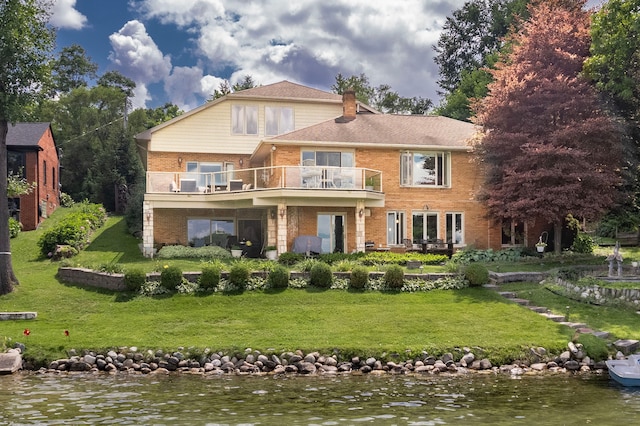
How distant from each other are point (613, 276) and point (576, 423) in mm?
12132

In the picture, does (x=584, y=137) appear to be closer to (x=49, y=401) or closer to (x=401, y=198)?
(x=401, y=198)

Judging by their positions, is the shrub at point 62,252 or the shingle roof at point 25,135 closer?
the shrub at point 62,252

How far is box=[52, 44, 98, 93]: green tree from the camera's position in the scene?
75312 mm

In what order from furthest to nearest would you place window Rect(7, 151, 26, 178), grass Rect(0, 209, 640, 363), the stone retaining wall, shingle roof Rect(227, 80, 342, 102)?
window Rect(7, 151, 26, 178) < shingle roof Rect(227, 80, 342, 102) < the stone retaining wall < grass Rect(0, 209, 640, 363)

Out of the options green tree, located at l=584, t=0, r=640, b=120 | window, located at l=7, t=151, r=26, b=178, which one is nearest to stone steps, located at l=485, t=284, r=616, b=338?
green tree, located at l=584, t=0, r=640, b=120

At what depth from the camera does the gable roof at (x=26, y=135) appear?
37.4m

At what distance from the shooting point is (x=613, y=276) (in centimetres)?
2186

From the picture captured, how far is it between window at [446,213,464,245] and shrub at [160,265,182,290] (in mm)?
15051

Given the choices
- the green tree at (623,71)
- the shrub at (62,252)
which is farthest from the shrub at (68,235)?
the green tree at (623,71)

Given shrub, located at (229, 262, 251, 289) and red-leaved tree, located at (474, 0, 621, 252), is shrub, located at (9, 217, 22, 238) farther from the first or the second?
red-leaved tree, located at (474, 0, 621, 252)

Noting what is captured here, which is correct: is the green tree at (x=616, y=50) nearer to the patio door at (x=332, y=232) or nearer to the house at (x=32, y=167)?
the patio door at (x=332, y=232)

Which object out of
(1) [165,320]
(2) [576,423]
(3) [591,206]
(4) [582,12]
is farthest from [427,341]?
(4) [582,12]

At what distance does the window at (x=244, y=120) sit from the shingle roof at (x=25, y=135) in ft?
39.5

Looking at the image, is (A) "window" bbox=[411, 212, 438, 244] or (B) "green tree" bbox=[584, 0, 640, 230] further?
(A) "window" bbox=[411, 212, 438, 244]
